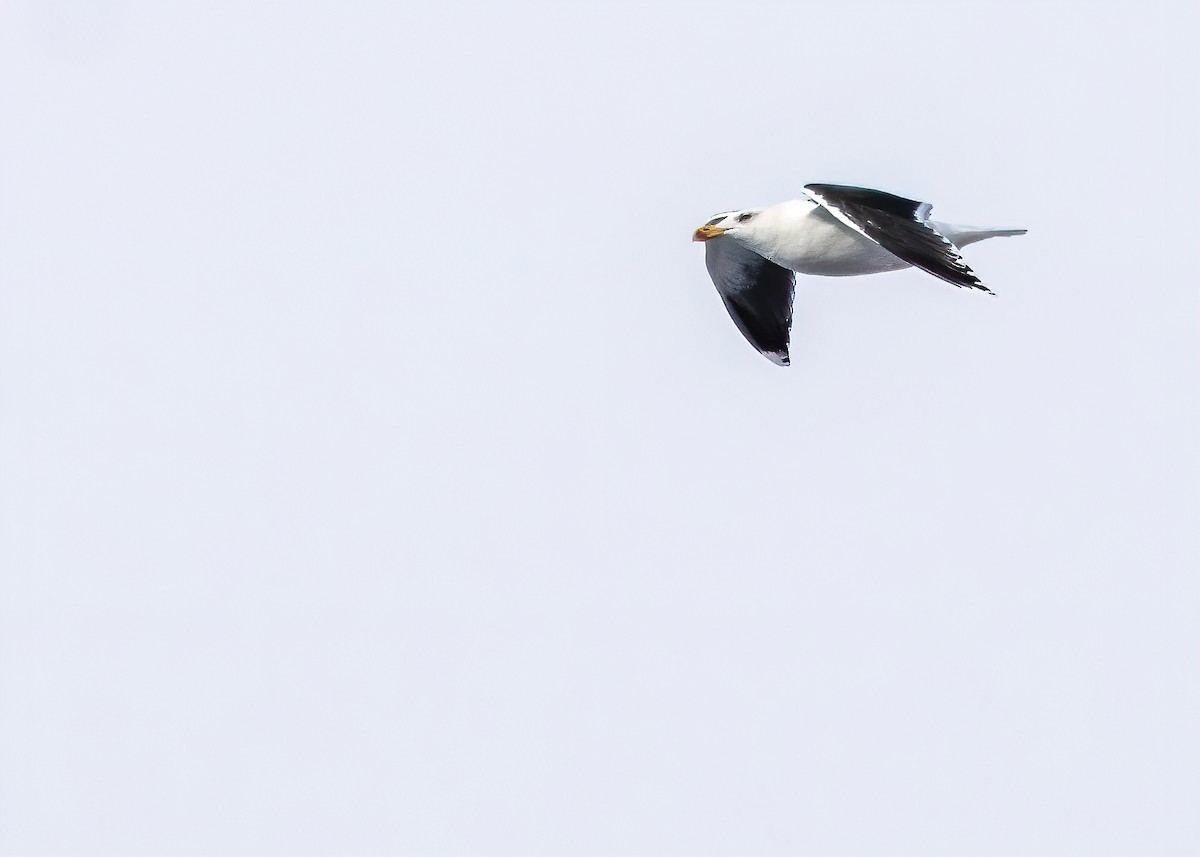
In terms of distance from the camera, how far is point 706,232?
2422 centimetres

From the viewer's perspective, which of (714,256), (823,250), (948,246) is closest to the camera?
(948,246)

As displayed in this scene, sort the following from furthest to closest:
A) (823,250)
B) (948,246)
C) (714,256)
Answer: (714,256) < (823,250) < (948,246)

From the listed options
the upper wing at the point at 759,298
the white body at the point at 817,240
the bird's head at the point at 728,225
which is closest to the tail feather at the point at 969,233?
the white body at the point at 817,240

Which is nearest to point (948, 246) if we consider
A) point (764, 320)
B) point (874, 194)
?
point (874, 194)

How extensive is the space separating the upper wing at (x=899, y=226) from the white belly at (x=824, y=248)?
0.41m

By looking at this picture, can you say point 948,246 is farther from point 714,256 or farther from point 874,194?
point 714,256

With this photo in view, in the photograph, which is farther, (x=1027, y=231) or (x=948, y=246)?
(x=1027, y=231)

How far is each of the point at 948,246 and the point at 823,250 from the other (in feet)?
6.41

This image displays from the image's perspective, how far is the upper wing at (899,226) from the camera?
21031 millimetres

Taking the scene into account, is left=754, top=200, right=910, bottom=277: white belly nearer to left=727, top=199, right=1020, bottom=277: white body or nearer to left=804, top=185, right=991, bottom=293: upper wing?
left=727, top=199, right=1020, bottom=277: white body

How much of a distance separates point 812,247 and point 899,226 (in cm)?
140

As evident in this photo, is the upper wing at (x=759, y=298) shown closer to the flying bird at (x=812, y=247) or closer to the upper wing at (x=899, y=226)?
the flying bird at (x=812, y=247)

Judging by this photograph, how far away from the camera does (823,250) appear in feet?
75.8

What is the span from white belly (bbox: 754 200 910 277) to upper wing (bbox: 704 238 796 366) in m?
2.05
